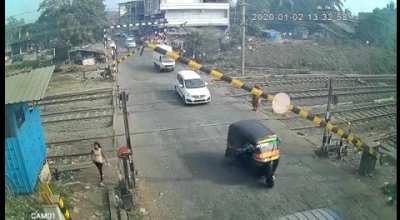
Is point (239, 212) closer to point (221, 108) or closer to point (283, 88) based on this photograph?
point (221, 108)

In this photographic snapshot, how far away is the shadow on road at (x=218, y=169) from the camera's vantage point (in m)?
11.5

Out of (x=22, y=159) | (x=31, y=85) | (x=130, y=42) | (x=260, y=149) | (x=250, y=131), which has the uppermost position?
(x=130, y=42)

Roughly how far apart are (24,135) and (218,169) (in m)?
5.71

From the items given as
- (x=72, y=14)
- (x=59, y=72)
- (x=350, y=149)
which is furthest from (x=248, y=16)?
(x=350, y=149)

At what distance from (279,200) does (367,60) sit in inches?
1100

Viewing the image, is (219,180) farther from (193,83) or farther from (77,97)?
(77,97)

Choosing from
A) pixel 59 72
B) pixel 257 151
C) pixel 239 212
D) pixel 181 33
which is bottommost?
pixel 239 212

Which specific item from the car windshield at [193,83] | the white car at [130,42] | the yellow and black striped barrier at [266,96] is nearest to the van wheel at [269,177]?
the yellow and black striped barrier at [266,96]

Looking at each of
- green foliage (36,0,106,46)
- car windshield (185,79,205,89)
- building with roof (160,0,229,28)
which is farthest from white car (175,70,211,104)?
building with roof (160,0,229,28)

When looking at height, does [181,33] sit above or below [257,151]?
above

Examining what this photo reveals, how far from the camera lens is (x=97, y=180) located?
11516 mm

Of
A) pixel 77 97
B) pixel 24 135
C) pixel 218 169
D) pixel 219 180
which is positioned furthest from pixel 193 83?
pixel 24 135

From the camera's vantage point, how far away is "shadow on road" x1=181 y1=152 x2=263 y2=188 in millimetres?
11514

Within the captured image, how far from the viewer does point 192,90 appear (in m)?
20.2
